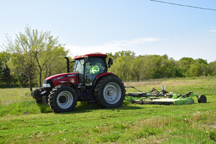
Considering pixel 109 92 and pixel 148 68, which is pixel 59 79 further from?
pixel 148 68

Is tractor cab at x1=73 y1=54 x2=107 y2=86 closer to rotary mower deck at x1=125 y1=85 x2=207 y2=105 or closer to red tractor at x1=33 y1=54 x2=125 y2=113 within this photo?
red tractor at x1=33 y1=54 x2=125 y2=113

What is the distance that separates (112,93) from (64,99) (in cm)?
282

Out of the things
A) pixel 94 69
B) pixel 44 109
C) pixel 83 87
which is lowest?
pixel 44 109

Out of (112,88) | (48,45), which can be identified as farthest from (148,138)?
(48,45)

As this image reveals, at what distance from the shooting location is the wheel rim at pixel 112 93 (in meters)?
11.0

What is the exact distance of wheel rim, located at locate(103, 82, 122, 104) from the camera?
1103cm

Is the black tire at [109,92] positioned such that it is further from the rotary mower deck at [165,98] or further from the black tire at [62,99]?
the rotary mower deck at [165,98]

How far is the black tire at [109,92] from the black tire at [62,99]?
1308 millimetres

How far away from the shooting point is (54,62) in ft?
73.5

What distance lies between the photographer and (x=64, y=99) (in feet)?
31.7

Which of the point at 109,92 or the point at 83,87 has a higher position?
the point at 83,87

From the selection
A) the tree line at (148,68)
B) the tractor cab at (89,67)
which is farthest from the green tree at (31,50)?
the tree line at (148,68)

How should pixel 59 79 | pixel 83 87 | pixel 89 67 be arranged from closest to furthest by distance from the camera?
pixel 59 79
pixel 83 87
pixel 89 67

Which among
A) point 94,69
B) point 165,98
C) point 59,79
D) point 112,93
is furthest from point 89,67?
point 165,98
